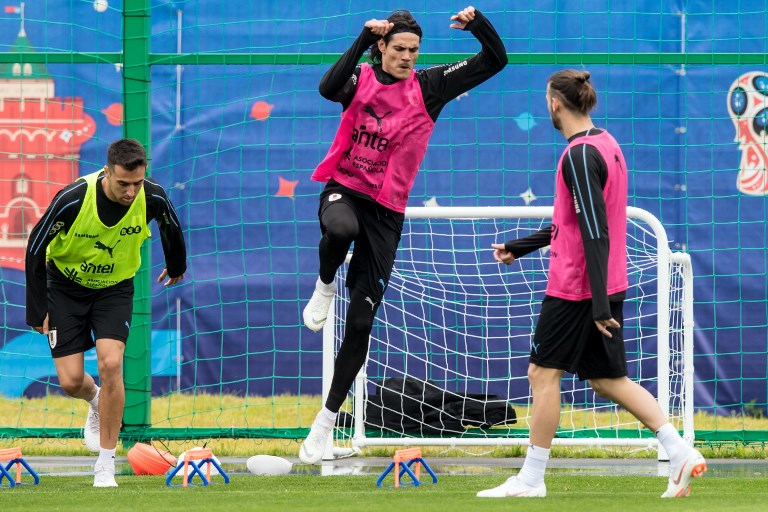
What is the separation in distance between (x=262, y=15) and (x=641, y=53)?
9.71 feet

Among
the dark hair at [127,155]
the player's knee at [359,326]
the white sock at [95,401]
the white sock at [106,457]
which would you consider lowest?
the white sock at [106,457]

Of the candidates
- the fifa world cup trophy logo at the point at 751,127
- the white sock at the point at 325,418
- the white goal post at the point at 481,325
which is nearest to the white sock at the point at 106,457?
the white sock at the point at 325,418

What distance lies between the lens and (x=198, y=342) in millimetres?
9469

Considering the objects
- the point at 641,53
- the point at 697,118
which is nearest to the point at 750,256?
the point at 697,118

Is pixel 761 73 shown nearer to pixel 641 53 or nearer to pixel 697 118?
pixel 697 118

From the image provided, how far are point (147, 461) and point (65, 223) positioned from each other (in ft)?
5.13

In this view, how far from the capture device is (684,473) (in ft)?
17.4

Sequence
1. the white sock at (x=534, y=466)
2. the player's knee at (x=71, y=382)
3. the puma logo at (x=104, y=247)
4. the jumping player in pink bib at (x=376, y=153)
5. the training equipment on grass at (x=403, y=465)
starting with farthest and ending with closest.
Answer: the player's knee at (x=71, y=382), the puma logo at (x=104, y=247), the jumping player in pink bib at (x=376, y=153), the training equipment on grass at (x=403, y=465), the white sock at (x=534, y=466)

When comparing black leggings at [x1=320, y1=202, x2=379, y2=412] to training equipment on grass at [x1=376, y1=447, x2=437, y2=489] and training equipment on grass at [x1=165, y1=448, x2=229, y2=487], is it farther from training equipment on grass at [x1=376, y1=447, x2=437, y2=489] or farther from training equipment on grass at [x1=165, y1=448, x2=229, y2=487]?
training equipment on grass at [x1=165, y1=448, x2=229, y2=487]

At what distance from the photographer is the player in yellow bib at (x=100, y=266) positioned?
6254 mm

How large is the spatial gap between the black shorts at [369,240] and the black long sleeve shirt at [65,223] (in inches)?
36.5

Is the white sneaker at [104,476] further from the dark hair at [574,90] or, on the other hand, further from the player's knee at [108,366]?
the dark hair at [574,90]

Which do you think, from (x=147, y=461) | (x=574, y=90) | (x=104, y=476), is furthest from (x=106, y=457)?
(x=574, y=90)

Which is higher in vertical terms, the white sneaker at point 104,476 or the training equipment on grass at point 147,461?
the white sneaker at point 104,476
